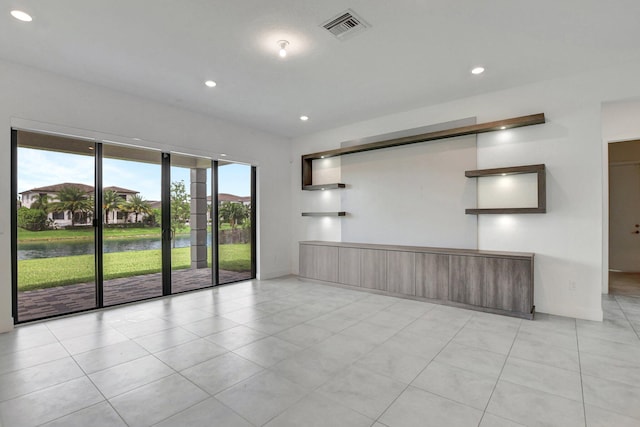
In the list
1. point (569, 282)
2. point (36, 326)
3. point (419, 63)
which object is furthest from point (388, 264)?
point (36, 326)

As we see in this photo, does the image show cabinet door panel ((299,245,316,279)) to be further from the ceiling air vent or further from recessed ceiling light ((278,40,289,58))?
the ceiling air vent

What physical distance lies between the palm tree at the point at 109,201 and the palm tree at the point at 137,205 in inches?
5.6

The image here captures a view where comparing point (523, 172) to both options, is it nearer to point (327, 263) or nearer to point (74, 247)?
point (327, 263)

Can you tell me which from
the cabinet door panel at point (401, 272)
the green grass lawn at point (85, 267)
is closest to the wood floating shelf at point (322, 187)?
the cabinet door panel at point (401, 272)

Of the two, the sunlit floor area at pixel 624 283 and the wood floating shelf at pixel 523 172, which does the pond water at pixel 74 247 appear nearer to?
the wood floating shelf at pixel 523 172

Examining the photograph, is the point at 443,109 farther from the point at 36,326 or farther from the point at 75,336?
the point at 36,326

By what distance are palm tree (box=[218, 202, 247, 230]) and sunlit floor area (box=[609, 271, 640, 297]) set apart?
23.3ft

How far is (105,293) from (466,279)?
5446mm

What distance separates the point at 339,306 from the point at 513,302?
2374mm

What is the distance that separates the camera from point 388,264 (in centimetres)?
517

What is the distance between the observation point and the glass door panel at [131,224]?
15.1 feet

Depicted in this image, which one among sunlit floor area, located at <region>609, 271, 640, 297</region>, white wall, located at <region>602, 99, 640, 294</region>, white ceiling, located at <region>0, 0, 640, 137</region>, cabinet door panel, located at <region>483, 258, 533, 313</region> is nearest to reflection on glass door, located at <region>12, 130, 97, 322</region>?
white ceiling, located at <region>0, 0, 640, 137</region>

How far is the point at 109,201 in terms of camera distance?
4.59 meters

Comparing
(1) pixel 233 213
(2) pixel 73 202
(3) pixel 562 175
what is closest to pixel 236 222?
(1) pixel 233 213
